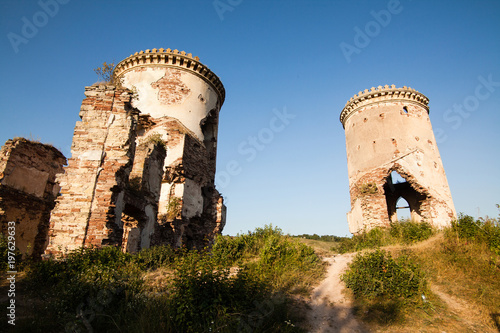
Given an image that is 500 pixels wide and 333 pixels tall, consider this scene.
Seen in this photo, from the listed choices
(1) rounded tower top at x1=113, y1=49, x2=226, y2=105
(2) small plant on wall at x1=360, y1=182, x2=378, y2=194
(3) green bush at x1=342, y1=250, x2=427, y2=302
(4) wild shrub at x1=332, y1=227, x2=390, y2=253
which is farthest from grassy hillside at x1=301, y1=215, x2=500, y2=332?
(1) rounded tower top at x1=113, y1=49, x2=226, y2=105

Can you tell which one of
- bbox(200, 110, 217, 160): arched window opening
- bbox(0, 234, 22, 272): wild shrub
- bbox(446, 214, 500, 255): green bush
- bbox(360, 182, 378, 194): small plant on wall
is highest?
bbox(200, 110, 217, 160): arched window opening

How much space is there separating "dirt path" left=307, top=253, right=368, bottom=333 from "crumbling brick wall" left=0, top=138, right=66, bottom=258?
33.8 feet

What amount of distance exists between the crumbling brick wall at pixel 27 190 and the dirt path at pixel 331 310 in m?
10.3

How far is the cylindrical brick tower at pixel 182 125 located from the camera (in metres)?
12.6

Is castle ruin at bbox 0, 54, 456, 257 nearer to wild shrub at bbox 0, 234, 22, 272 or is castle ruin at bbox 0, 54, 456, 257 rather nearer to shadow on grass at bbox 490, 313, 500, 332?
wild shrub at bbox 0, 234, 22, 272

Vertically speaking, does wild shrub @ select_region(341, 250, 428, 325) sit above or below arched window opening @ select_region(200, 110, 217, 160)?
below

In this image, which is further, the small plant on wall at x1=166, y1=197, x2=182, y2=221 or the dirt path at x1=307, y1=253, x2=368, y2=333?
the small plant on wall at x1=166, y1=197, x2=182, y2=221

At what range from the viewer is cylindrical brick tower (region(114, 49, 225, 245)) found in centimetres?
1262

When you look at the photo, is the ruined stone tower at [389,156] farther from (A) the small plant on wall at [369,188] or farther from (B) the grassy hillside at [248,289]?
(B) the grassy hillside at [248,289]

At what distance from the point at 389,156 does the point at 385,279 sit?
1121cm

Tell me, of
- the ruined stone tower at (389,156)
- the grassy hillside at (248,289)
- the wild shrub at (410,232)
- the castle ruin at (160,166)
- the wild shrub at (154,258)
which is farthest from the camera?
the ruined stone tower at (389,156)

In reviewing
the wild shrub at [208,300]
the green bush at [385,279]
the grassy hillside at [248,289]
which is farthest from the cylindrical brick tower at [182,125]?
the green bush at [385,279]

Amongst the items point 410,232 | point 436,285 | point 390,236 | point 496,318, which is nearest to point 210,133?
point 390,236

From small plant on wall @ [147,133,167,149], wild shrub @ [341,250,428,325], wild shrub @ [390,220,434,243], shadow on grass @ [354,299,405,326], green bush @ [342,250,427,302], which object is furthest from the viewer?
small plant on wall @ [147,133,167,149]
